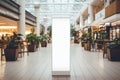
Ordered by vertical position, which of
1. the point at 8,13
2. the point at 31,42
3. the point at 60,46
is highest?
the point at 8,13

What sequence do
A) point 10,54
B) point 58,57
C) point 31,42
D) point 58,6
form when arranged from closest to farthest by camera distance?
point 58,57 < point 10,54 < point 31,42 < point 58,6

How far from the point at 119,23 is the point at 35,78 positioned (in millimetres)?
14759

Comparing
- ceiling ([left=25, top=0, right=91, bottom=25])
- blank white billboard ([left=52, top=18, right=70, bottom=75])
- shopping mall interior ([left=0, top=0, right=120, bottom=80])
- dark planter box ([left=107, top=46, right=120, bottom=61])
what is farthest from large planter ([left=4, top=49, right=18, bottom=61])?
ceiling ([left=25, top=0, right=91, bottom=25])

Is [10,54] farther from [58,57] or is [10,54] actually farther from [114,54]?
[58,57]

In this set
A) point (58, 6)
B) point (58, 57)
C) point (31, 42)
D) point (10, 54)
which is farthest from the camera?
point (58, 6)

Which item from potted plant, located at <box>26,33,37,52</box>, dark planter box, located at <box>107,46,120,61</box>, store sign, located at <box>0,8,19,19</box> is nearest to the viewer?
dark planter box, located at <box>107,46,120,61</box>

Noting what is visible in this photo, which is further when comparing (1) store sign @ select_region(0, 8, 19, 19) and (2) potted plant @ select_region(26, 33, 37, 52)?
(2) potted plant @ select_region(26, 33, 37, 52)

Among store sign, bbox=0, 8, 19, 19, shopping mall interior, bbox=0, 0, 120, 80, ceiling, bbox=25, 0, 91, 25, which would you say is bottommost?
shopping mall interior, bbox=0, 0, 120, 80

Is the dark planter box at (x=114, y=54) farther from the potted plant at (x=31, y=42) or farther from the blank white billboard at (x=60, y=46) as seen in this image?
the potted plant at (x=31, y=42)

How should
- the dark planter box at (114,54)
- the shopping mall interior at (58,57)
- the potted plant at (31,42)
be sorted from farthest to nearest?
the potted plant at (31,42), the dark planter box at (114,54), the shopping mall interior at (58,57)

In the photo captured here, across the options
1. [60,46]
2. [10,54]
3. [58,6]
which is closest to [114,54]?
[10,54]

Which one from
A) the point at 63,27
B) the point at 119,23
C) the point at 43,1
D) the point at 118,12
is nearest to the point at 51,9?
the point at 43,1

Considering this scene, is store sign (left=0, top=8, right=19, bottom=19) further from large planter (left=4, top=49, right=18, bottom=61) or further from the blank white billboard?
the blank white billboard

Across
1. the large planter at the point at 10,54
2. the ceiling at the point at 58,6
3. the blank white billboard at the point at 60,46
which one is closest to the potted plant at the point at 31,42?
the large planter at the point at 10,54
